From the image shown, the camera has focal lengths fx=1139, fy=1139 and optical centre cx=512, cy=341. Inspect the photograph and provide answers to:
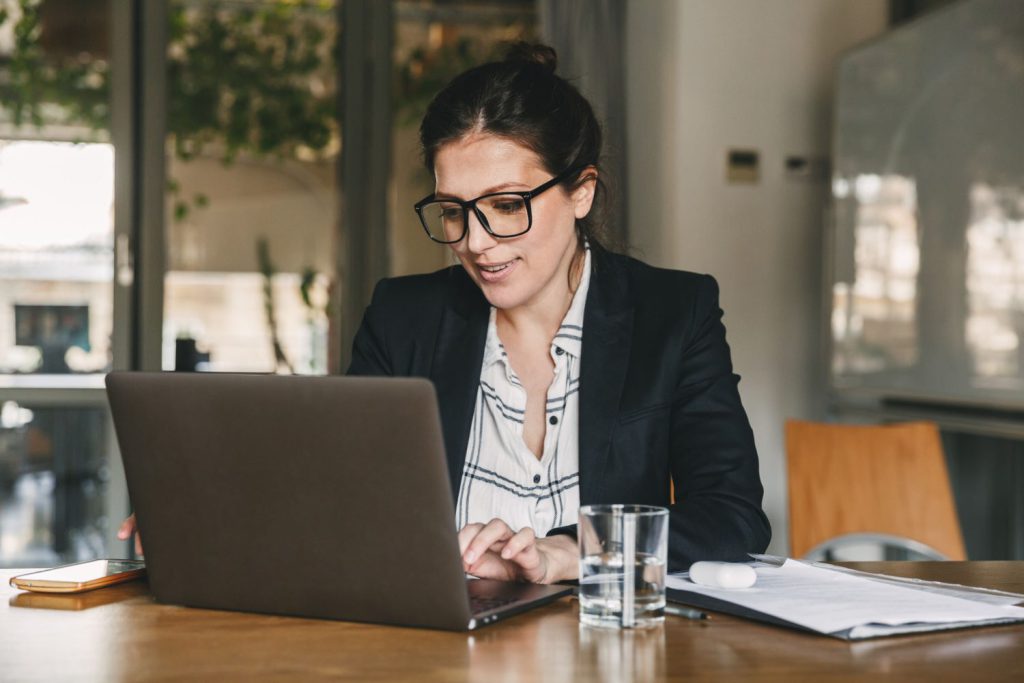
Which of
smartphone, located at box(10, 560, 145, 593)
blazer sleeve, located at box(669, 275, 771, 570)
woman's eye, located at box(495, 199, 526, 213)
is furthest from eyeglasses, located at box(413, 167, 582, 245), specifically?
smartphone, located at box(10, 560, 145, 593)

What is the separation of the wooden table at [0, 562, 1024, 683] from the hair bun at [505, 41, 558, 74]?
925 mm

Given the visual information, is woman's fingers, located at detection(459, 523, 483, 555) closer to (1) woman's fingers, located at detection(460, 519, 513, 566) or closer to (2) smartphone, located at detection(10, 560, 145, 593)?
(1) woman's fingers, located at detection(460, 519, 513, 566)

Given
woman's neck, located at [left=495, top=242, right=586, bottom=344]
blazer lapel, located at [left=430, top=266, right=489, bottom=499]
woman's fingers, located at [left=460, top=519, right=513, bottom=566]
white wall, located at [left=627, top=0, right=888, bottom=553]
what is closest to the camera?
woman's fingers, located at [left=460, top=519, right=513, bottom=566]

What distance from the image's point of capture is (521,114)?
162 cm

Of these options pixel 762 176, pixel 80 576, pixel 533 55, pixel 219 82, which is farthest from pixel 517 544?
pixel 219 82

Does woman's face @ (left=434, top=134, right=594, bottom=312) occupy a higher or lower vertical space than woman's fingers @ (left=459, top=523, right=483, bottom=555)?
higher

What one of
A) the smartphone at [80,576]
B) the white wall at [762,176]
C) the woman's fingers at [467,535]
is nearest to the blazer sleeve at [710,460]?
the woman's fingers at [467,535]

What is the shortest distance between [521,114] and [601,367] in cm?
38

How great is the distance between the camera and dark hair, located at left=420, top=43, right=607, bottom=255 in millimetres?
1615

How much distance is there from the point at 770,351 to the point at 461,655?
2.75 m

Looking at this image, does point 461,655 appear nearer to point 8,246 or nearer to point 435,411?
point 435,411

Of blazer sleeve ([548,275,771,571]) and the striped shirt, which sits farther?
the striped shirt

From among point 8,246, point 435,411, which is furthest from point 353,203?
point 435,411

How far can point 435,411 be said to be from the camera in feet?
3.04
